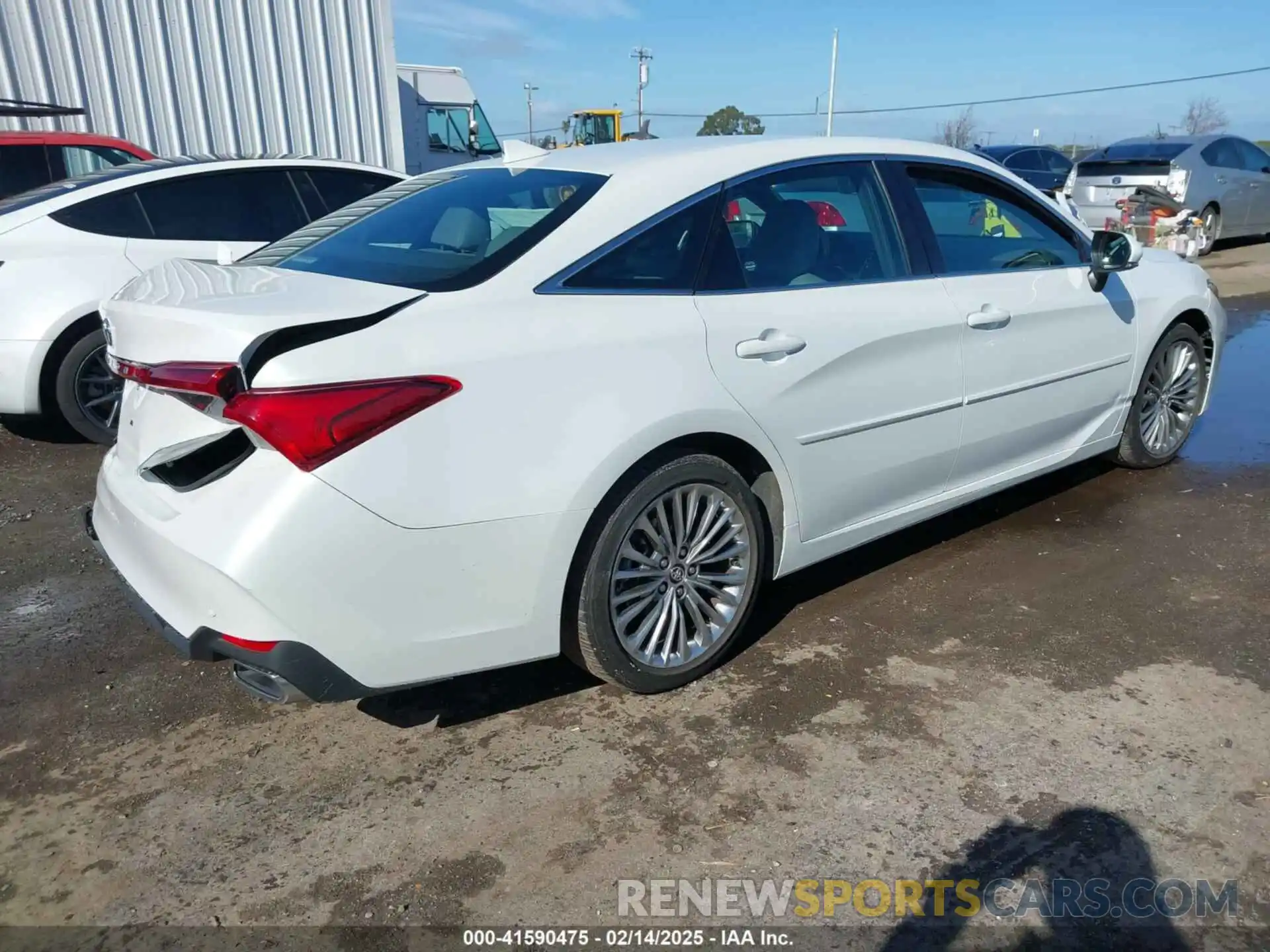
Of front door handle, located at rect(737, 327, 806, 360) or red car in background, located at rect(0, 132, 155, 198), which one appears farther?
red car in background, located at rect(0, 132, 155, 198)

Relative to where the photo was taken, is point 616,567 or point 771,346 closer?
point 616,567

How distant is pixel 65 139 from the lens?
7047 mm

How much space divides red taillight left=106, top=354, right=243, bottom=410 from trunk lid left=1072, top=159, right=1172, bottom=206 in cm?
1386

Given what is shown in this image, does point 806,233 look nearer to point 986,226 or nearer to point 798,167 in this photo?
point 798,167

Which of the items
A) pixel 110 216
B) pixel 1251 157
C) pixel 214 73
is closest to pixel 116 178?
pixel 110 216

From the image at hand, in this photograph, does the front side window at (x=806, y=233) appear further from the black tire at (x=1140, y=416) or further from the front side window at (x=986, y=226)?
the black tire at (x=1140, y=416)

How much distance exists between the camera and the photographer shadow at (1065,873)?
2.05m

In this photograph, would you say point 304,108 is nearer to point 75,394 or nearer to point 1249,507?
point 75,394

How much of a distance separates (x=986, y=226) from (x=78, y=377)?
4770 mm

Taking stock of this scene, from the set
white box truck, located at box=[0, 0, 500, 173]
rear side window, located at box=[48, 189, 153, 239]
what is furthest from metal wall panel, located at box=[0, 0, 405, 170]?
rear side window, located at box=[48, 189, 153, 239]

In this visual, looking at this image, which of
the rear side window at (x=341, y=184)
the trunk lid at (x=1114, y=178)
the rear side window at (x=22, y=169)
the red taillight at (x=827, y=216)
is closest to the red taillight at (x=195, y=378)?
the red taillight at (x=827, y=216)

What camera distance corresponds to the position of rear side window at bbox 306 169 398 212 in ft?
20.9

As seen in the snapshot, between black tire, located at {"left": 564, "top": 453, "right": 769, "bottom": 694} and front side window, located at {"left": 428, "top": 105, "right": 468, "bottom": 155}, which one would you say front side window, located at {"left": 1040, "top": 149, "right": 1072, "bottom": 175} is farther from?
black tire, located at {"left": 564, "top": 453, "right": 769, "bottom": 694}

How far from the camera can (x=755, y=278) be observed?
9.87 ft
